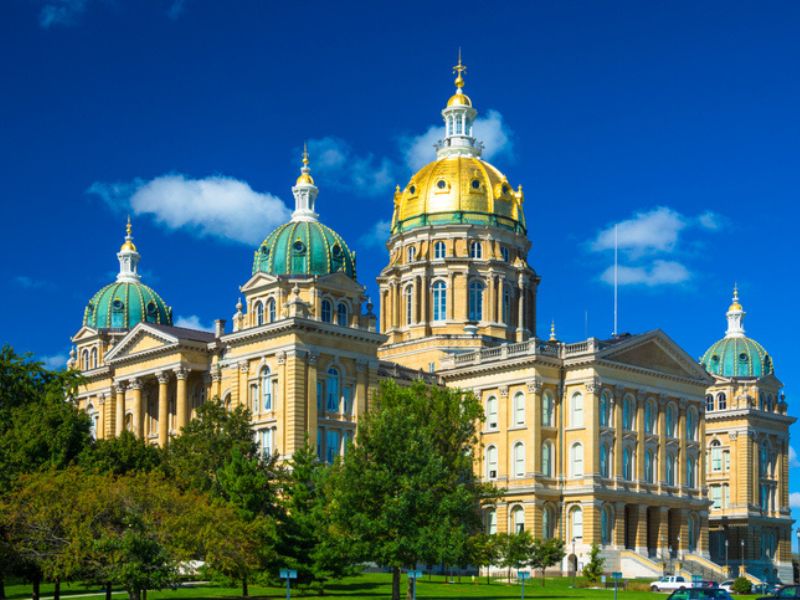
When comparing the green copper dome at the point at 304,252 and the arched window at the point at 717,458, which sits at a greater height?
the green copper dome at the point at 304,252

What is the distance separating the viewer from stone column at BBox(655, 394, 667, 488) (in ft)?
362

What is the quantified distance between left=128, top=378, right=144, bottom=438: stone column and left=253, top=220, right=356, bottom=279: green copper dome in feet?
39.0

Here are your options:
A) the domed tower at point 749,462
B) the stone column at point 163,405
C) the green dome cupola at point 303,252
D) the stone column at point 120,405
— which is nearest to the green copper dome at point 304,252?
the green dome cupola at point 303,252

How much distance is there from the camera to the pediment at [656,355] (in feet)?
351

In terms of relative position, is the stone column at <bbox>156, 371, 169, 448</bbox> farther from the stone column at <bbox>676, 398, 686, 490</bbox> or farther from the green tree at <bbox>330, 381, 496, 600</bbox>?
the stone column at <bbox>676, 398, 686, 490</bbox>

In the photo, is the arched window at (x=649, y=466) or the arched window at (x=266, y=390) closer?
the arched window at (x=266, y=390)

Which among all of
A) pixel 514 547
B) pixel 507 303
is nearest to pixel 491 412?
pixel 507 303

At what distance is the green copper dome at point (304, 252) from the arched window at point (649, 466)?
26.3 metres

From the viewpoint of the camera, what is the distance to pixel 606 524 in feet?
346

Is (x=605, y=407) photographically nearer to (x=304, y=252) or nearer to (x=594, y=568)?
(x=594, y=568)

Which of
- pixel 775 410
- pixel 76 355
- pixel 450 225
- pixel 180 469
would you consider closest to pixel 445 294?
pixel 450 225

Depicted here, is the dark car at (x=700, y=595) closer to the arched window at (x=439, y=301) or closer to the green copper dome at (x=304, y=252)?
the green copper dome at (x=304, y=252)

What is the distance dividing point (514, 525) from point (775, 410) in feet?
156

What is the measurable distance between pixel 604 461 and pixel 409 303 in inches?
1035
